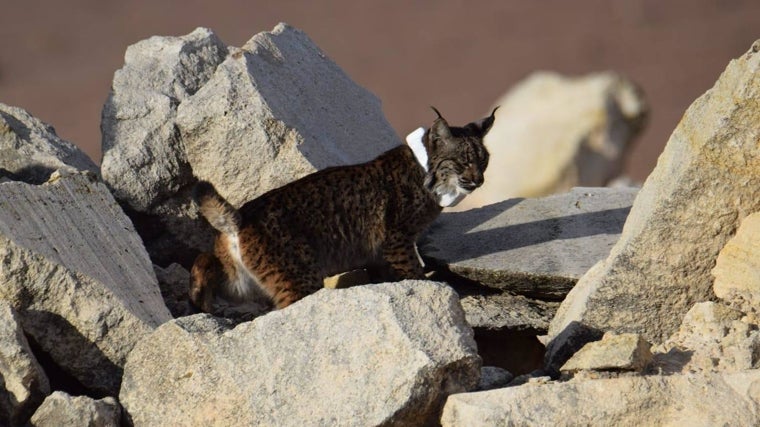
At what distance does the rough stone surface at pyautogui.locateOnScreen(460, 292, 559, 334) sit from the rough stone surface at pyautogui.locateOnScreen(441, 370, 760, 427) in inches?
69.1

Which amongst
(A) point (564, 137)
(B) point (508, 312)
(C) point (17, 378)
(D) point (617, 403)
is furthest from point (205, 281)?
(A) point (564, 137)

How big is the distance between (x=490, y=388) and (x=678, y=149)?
5.13 ft

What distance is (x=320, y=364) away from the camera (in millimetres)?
5891

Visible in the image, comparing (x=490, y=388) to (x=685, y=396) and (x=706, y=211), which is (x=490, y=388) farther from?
(x=706, y=211)

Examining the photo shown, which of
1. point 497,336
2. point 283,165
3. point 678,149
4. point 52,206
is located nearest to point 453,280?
point 497,336

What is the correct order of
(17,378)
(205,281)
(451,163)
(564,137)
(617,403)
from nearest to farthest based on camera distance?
(617,403) → (17,378) → (205,281) → (451,163) → (564,137)

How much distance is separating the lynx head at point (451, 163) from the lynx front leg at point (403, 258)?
0.39 m

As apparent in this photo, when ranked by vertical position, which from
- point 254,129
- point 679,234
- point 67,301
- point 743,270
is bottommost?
point 743,270

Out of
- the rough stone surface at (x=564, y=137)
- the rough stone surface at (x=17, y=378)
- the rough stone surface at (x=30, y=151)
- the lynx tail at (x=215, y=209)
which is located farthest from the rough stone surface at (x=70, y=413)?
the rough stone surface at (x=564, y=137)

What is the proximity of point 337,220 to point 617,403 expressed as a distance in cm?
294

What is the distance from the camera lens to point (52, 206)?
7066mm

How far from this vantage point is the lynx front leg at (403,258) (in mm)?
8438

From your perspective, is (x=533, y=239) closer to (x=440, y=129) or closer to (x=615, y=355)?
(x=440, y=129)

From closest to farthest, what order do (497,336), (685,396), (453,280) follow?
(685,396)
(497,336)
(453,280)
